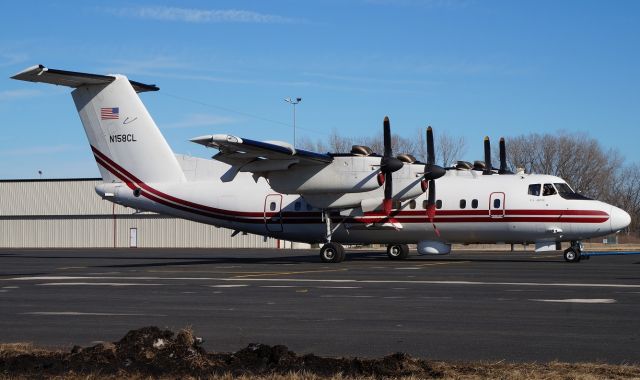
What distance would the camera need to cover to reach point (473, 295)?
18.0 metres

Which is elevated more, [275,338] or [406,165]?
[406,165]

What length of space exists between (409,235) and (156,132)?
11550 millimetres

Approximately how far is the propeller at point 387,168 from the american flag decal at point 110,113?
11.4 metres

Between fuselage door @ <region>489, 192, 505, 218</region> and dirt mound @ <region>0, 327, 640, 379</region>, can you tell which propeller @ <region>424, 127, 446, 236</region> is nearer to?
fuselage door @ <region>489, 192, 505, 218</region>

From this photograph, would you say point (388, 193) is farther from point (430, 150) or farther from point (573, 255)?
point (573, 255)

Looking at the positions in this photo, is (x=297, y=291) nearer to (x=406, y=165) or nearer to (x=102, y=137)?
(x=406, y=165)

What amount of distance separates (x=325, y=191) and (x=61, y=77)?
11.5 metres

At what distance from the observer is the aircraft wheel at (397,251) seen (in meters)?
36.3

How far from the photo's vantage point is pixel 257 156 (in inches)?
1248

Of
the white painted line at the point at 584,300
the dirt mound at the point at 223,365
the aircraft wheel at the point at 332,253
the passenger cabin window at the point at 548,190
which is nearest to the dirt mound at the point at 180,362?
the dirt mound at the point at 223,365

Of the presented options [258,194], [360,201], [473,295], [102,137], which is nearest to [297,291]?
[473,295]

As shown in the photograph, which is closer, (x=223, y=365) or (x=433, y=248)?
(x=223, y=365)

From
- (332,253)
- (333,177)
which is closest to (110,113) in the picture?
(333,177)

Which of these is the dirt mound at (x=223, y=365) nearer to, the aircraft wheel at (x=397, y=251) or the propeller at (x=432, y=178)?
the propeller at (x=432, y=178)
